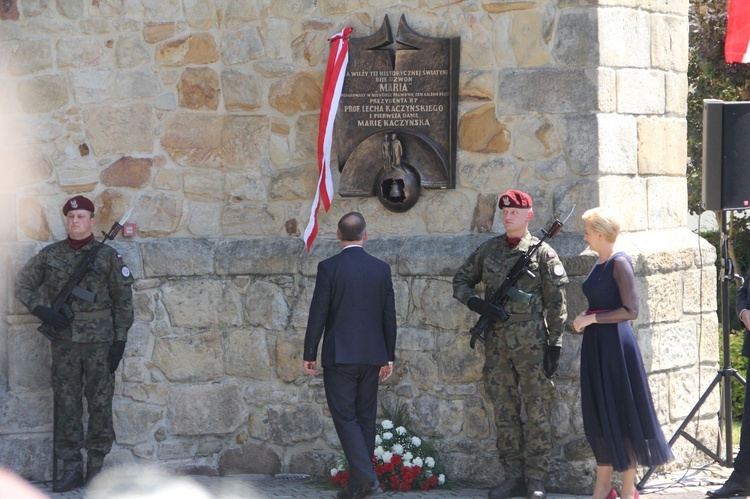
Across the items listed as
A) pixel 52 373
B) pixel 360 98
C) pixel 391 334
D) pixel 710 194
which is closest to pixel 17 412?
pixel 52 373

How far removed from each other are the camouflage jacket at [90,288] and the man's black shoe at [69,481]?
2.86 ft

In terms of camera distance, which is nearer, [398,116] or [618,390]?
[618,390]

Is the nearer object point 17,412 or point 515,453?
point 515,453

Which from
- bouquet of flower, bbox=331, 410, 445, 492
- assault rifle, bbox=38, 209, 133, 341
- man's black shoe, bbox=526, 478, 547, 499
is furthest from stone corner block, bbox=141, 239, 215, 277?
man's black shoe, bbox=526, 478, 547, 499

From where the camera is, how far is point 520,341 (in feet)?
21.3

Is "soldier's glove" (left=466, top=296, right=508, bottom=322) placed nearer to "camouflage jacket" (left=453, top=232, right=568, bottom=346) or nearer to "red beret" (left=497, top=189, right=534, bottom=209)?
"camouflage jacket" (left=453, top=232, right=568, bottom=346)

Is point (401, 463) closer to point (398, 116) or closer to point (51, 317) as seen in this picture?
point (398, 116)

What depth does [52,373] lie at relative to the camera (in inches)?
279

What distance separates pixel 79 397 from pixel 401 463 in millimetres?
2174

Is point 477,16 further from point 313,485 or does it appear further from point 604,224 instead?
point 313,485

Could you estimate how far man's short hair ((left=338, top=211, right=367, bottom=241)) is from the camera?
6.48 metres

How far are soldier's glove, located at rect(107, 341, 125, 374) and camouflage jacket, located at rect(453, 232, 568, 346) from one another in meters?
2.23

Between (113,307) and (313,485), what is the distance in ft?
5.80

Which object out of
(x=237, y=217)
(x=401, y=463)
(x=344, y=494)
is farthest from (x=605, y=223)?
(x=237, y=217)
